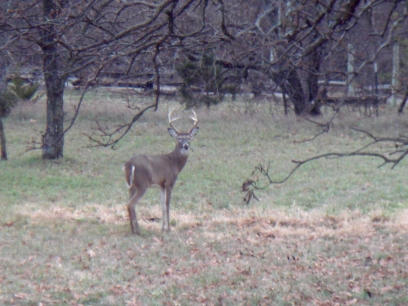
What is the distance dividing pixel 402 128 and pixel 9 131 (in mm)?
12851

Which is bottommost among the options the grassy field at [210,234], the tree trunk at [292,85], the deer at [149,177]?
the grassy field at [210,234]

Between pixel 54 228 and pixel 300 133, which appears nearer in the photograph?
pixel 54 228

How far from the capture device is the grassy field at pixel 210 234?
22.5 ft

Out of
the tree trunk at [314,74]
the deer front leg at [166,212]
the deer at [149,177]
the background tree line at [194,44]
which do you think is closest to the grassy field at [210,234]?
the deer front leg at [166,212]

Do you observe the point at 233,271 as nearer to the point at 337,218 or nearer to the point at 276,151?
the point at 337,218

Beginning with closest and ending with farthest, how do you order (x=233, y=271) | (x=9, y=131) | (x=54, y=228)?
1. (x=233, y=271)
2. (x=54, y=228)
3. (x=9, y=131)

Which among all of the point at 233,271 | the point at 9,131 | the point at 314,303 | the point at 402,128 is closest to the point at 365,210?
the point at 233,271

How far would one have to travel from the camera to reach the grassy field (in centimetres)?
686

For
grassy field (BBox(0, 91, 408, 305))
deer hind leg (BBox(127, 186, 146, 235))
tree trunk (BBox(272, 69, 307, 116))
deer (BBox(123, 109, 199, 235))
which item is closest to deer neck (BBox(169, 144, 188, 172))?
deer (BBox(123, 109, 199, 235))

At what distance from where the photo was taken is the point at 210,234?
31.3ft

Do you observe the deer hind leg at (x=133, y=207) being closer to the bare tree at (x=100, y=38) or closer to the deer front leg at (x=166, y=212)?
the deer front leg at (x=166, y=212)

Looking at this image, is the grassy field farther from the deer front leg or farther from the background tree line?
the background tree line

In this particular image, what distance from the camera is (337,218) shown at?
33.7ft

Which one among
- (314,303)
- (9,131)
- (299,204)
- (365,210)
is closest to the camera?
(314,303)
